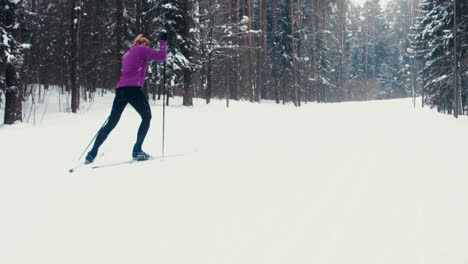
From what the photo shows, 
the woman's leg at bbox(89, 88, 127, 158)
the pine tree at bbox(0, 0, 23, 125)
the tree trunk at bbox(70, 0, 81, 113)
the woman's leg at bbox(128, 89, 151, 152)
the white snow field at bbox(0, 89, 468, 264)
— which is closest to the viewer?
the white snow field at bbox(0, 89, 468, 264)

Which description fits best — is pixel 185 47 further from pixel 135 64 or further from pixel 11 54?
pixel 135 64

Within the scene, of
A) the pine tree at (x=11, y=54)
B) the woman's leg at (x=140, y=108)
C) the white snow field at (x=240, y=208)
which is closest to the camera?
the white snow field at (x=240, y=208)

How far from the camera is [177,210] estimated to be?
A: 3.28 metres

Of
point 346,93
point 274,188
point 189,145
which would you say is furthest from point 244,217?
point 346,93

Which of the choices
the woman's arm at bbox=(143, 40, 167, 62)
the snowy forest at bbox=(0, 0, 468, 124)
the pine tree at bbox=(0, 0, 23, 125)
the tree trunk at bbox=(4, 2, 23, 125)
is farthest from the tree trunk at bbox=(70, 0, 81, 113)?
the woman's arm at bbox=(143, 40, 167, 62)

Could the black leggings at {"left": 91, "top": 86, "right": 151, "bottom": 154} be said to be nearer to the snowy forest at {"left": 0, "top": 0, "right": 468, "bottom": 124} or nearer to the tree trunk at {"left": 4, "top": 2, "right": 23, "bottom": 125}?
the snowy forest at {"left": 0, "top": 0, "right": 468, "bottom": 124}

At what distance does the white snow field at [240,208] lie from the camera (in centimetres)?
240

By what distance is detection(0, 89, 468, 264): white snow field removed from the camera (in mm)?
2398

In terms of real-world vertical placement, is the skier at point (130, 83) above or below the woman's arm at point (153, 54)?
below

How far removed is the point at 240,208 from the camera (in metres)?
3.30

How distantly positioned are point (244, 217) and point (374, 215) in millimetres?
1161

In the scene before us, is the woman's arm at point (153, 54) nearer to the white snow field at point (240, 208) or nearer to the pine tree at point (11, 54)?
the white snow field at point (240, 208)

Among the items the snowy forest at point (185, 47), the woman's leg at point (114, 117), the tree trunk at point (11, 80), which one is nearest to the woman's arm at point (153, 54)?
the woman's leg at point (114, 117)

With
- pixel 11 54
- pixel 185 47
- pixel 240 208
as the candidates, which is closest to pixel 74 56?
pixel 11 54
